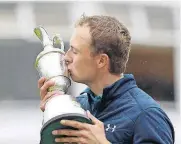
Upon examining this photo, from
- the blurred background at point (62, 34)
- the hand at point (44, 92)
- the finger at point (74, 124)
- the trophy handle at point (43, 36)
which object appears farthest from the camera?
the blurred background at point (62, 34)

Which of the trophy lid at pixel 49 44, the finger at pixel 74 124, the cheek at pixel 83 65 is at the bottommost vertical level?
the finger at pixel 74 124

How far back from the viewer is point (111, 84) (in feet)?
3.92

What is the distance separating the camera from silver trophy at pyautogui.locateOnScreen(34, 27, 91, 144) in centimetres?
106

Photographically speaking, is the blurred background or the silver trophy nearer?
the silver trophy

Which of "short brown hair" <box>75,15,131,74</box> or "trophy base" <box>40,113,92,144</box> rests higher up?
"short brown hair" <box>75,15,131,74</box>

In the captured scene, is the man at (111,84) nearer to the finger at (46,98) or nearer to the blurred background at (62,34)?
the finger at (46,98)

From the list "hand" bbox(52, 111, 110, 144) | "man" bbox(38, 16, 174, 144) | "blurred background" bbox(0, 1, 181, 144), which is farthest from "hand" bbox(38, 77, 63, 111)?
"blurred background" bbox(0, 1, 181, 144)

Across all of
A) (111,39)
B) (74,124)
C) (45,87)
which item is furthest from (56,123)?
(111,39)

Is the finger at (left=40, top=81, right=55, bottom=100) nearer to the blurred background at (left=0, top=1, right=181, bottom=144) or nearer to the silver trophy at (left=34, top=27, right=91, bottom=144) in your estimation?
the silver trophy at (left=34, top=27, right=91, bottom=144)

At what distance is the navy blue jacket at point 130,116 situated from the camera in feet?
3.62

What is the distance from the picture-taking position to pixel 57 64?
1189mm

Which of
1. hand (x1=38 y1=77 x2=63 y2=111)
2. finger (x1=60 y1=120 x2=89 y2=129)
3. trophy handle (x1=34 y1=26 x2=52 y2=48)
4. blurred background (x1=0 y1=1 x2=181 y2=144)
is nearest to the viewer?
finger (x1=60 y1=120 x2=89 y2=129)

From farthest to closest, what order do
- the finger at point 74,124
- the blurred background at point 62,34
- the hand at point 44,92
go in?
1. the blurred background at point 62,34
2. the hand at point 44,92
3. the finger at point 74,124

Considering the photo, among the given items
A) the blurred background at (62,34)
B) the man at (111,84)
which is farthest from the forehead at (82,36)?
the blurred background at (62,34)
